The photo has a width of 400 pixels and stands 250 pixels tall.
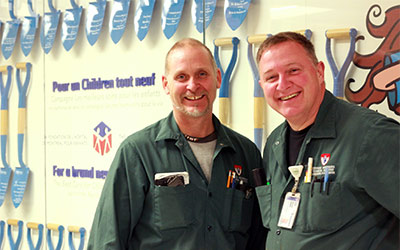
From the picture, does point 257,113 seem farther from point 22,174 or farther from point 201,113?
point 22,174

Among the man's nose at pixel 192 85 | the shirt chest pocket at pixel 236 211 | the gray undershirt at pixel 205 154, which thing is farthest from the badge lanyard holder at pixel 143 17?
the shirt chest pocket at pixel 236 211

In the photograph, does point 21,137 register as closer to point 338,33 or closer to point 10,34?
point 10,34

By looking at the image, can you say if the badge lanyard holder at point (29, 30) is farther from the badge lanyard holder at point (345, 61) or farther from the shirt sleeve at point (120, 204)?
the badge lanyard holder at point (345, 61)

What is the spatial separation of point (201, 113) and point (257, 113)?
0.44 m

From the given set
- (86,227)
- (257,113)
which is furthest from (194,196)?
(86,227)

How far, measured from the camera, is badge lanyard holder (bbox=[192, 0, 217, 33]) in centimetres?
279

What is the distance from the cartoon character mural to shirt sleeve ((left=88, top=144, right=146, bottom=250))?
3.25 ft

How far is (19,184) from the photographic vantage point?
352 cm

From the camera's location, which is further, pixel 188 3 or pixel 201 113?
pixel 188 3

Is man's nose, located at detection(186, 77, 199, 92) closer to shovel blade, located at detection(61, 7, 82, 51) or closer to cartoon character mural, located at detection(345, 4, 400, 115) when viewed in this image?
cartoon character mural, located at detection(345, 4, 400, 115)

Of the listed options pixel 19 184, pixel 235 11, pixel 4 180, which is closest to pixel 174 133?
pixel 235 11

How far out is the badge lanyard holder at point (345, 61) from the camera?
2334 millimetres

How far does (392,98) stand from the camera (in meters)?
2.22

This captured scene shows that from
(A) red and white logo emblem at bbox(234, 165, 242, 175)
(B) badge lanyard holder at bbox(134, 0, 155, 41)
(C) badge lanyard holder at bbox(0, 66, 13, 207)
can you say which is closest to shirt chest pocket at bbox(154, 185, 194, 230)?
(A) red and white logo emblem at bbox(234, 165, 242, 175)
